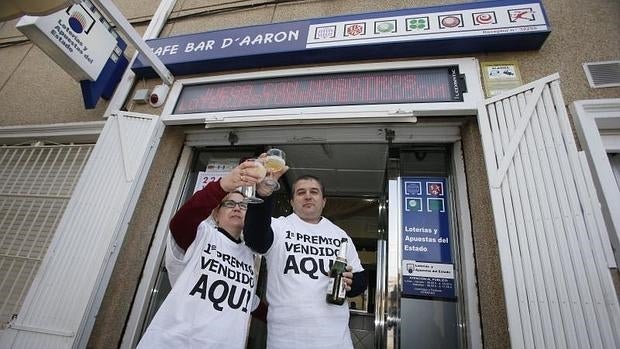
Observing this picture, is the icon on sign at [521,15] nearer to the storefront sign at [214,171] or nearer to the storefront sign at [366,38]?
the storefront sign at [366,38]

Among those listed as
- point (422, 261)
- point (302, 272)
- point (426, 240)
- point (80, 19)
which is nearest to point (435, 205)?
point (426, 240)

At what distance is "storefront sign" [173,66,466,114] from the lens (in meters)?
1.87

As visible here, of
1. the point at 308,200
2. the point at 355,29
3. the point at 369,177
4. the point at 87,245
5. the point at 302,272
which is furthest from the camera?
the point at 369,177

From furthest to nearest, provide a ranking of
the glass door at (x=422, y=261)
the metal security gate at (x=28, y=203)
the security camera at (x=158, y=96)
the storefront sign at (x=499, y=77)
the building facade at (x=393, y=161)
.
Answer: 1. the security camera at (x=158, y=96)
2. the metal security gate at (x=28, y=203)
3. the storefront sign at (x=499, y=77)
4. the glass door at (x=422, y=261)
5. the building facade at (x=393, y=161)

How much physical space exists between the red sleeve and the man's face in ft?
1.86

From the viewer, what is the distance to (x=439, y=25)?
197cm

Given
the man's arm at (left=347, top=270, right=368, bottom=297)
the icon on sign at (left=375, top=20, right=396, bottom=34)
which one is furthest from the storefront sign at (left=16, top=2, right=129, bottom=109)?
the man's arm at (left=347, top=270, right=368, bottom=297)

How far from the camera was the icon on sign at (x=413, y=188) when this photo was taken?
6.47 ft

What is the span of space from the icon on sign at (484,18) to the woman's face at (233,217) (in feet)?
6.32

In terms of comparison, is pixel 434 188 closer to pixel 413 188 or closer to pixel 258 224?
pixel 413 188

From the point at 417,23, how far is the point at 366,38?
372 mm

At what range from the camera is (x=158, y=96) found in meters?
2.39

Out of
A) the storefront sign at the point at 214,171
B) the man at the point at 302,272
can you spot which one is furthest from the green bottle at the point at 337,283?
the storefront sign at the point at 214,171

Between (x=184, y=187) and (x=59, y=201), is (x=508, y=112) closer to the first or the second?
(x=184, y=187)
